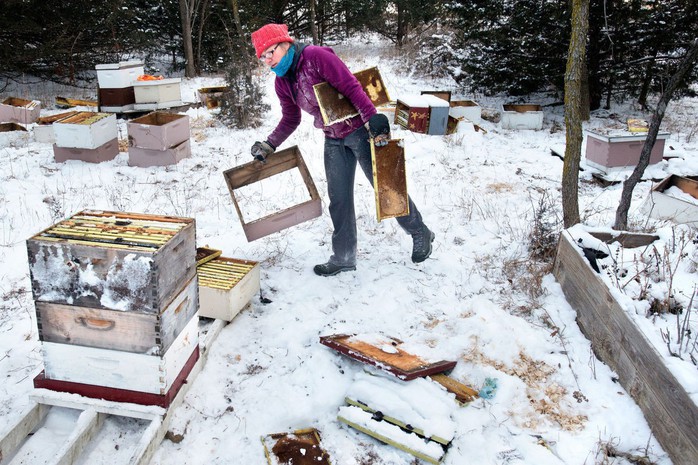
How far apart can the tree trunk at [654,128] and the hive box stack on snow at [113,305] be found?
340cm

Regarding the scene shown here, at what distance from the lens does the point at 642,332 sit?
8.26ft

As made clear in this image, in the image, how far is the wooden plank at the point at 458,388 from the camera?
2.70m

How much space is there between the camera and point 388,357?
114 inches

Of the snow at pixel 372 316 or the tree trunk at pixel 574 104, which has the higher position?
the tree trunk at pixel 574 104

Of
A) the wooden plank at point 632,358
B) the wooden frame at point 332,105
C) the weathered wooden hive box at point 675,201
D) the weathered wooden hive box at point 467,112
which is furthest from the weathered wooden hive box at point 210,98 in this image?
the wooden plank at point 632,358

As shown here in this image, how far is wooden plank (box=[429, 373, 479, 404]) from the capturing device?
270 cm

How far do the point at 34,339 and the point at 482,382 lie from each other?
2717 mm

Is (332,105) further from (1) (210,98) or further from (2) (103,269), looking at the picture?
(1) (210,98)

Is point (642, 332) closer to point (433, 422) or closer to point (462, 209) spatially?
point (433, 422)

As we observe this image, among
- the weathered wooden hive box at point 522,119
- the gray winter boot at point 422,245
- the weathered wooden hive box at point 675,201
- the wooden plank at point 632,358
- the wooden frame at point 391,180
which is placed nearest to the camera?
the wooden plank at point 632,358

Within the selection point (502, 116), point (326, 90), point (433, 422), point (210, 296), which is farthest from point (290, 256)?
point (502, 116)

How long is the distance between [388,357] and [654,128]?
2.83m

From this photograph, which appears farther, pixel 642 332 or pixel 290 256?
pixel 290 256

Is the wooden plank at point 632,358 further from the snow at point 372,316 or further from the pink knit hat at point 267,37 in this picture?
the pink knit hat at point 267,37
